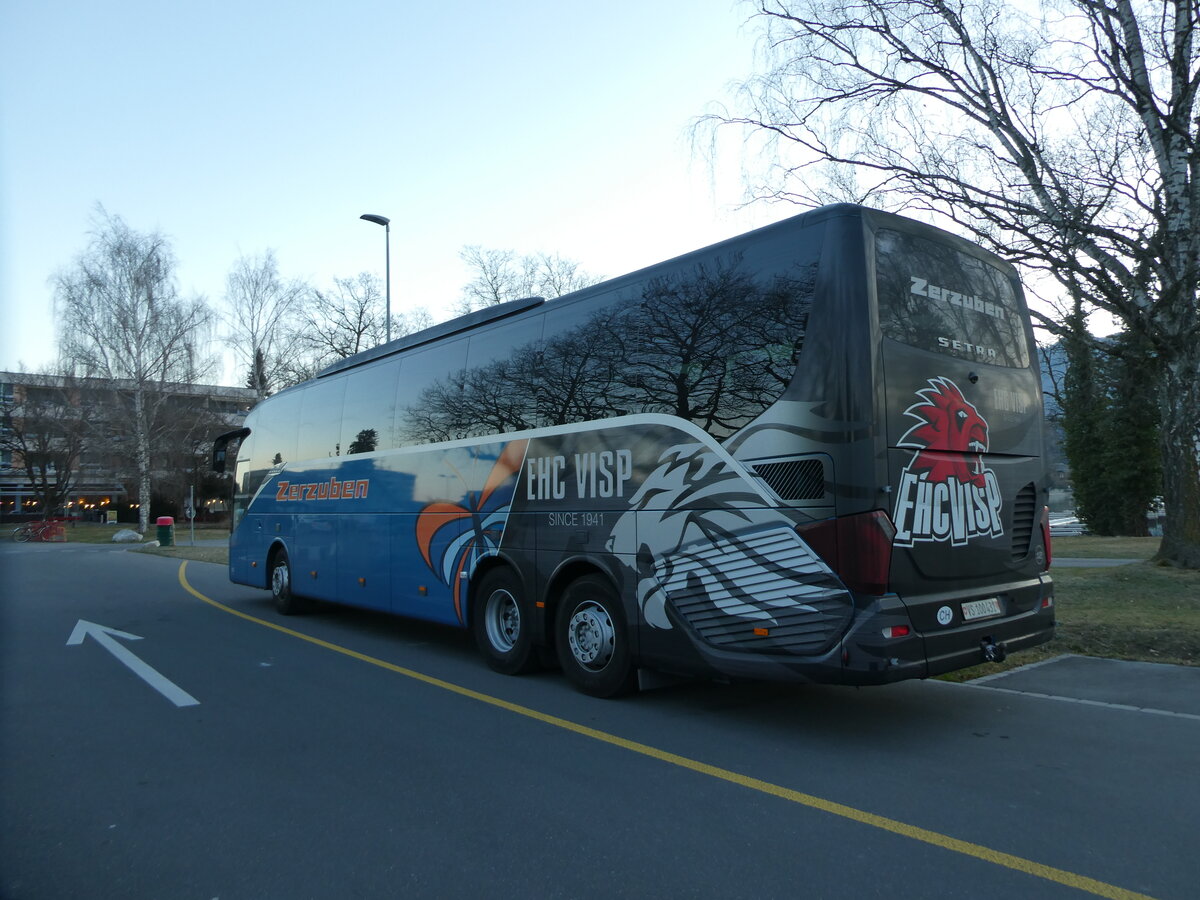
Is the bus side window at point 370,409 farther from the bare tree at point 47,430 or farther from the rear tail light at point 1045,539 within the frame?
the bare tree at point 47,430

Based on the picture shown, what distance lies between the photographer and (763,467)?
5.66 metres

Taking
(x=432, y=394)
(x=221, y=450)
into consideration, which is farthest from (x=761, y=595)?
(x=221, y=450)

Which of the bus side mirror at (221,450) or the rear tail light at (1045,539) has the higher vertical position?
the bus side mirror at (221,450)

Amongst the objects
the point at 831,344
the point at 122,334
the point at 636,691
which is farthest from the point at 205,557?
the point at 831,344

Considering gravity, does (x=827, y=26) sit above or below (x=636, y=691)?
above

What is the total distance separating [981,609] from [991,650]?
11.2 inches

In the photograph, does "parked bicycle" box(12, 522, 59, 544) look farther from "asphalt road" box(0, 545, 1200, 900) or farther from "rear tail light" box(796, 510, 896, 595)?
"rear tail light" box(796, 510, 896, 595)

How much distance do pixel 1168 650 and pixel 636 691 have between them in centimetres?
521

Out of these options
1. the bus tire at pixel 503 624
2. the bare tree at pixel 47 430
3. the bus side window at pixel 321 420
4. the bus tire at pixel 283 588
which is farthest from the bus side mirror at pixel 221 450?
the bare tree at pixel 47 430

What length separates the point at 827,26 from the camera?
14.0 meters

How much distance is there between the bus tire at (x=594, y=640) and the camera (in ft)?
22.3

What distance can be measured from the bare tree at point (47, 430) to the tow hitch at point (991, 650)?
4795cm

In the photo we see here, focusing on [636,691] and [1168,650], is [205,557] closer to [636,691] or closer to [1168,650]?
[636,691]

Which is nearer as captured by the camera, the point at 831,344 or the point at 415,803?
the point at 415,803
